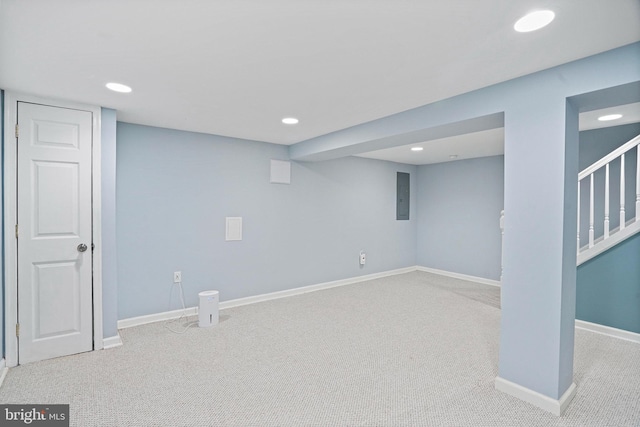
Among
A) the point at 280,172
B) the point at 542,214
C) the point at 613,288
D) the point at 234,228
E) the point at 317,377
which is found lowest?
the point at 317,377

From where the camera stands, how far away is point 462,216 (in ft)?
19.2

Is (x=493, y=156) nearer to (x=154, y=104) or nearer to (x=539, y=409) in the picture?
(x=539, y=409)

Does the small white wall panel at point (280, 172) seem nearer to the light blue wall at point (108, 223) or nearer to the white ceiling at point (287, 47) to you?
the white ceiling at point (287, 47)

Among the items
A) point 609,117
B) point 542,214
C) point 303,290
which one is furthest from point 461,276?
point 542,214

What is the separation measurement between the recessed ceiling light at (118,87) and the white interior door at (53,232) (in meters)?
0.59

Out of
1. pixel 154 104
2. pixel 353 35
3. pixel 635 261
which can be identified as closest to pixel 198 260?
pixel 154 104

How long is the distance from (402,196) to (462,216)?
112cm

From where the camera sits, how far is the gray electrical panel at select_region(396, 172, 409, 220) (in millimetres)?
6188

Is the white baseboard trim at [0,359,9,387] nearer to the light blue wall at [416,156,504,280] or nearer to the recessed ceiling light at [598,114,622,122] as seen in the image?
the recessed ceiling light at [598,114,622,122]

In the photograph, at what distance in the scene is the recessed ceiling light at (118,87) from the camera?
2.35 meters

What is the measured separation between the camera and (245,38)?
5.53ft

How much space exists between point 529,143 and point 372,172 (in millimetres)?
3698

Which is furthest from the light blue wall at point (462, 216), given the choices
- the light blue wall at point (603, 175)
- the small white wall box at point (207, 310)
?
the small white wall box at point (207, 310)

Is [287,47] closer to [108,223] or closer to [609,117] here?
[108,223]
